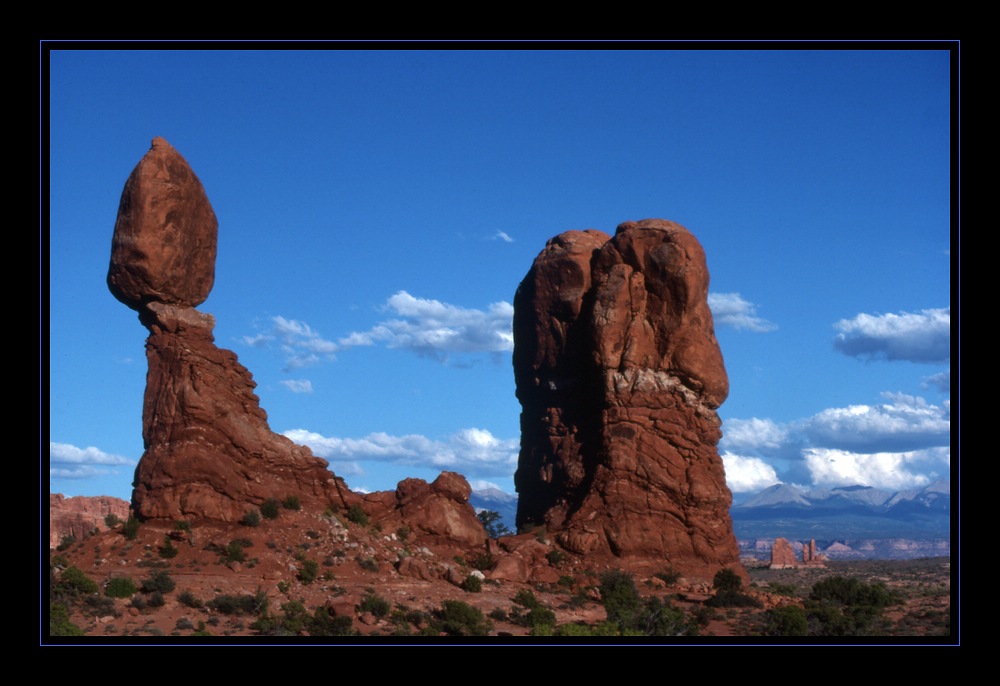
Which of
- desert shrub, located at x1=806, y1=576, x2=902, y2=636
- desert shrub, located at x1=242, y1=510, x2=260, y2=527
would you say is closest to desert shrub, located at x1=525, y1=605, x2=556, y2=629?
desert shrub, located at x1=806, y1=576, x2=902, y2=636

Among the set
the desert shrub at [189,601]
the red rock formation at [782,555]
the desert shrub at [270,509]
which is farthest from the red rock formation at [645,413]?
the red rock formation at [782,555]

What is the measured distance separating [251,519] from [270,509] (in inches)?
35.9

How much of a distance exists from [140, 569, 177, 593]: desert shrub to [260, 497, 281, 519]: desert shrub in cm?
598

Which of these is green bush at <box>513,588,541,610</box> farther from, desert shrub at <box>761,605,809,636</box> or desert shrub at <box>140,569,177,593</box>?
desert shrub at <box>140,569,177,593</box>

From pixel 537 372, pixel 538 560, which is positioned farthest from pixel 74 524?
pixel 538 560

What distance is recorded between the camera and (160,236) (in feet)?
145

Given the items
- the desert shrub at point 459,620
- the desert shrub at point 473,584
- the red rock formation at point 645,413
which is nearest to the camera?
the desert shrub at point 459,620

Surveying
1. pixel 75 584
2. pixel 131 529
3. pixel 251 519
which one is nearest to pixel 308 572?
pixel 251 519

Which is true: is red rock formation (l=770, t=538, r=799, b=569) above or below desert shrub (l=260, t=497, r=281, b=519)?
below

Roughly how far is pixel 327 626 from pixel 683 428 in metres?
18.3

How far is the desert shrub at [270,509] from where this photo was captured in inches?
1743

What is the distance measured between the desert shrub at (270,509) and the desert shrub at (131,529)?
13.6ft

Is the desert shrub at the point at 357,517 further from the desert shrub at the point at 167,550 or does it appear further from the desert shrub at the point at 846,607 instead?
the desert shrub at the point at 846,607

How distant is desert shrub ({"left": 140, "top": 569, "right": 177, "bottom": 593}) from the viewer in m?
38.1
